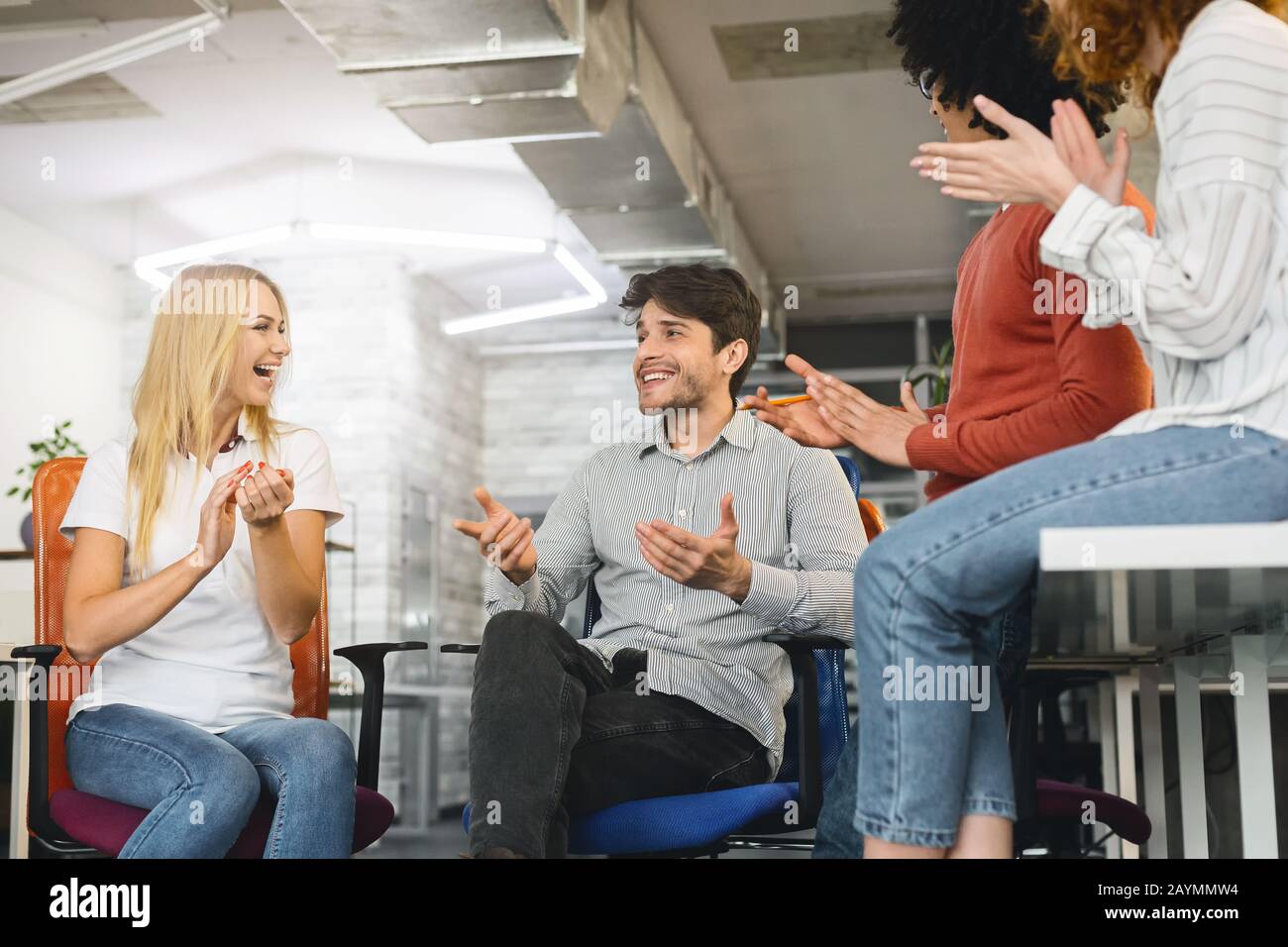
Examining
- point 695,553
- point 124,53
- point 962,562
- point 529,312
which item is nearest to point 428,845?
point 529,312

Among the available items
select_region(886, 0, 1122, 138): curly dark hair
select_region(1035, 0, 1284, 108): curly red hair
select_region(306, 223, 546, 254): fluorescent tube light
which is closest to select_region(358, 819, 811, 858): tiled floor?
select_region(306, 223, 546, 254): fluorescent tube light

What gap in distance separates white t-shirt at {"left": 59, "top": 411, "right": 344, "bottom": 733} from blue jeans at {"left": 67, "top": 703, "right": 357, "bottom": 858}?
1.7 inches

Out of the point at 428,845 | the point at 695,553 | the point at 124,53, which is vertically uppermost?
the point at 124,53

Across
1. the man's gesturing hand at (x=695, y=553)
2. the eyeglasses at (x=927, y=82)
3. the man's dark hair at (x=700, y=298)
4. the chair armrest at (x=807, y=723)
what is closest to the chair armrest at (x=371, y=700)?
the man's gesturing hand at (x=695, y=553)

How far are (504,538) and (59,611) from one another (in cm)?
80

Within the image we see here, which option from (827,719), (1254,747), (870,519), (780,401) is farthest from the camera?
(870,519)

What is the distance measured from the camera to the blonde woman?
Answer: 186 centimetres

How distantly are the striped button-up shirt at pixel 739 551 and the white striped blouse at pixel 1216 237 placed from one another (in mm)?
900

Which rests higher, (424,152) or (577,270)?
(424,152)

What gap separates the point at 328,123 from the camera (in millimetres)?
6406

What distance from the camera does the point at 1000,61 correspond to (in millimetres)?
1772

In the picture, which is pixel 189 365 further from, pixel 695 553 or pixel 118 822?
pixel 695 553
